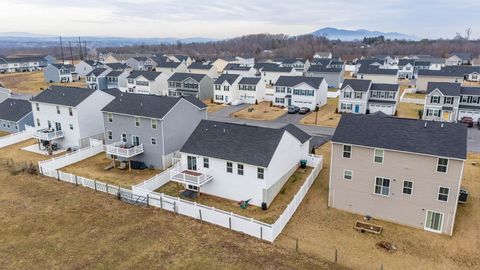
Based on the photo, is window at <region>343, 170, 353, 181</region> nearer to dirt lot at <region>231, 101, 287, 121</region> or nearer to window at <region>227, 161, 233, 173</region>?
window at <region>227, 161, 233, 173</region>

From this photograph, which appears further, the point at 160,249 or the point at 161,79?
the point at 161,79

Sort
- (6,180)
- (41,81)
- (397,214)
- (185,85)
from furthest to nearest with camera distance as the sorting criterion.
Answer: (41,81), (185,85), (6,180), (397,214)

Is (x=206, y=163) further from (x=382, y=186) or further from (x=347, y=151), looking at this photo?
(x=382, y=186)

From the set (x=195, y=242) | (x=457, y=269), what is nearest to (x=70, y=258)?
(x=195, y=242)

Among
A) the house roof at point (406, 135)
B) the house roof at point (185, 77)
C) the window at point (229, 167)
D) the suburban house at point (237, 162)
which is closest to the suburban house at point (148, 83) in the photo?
the house roof at point (185, 77)

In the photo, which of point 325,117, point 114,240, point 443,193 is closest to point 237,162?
point 114,240

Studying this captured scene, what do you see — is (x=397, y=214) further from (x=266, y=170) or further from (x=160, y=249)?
(x=160, y=249)
